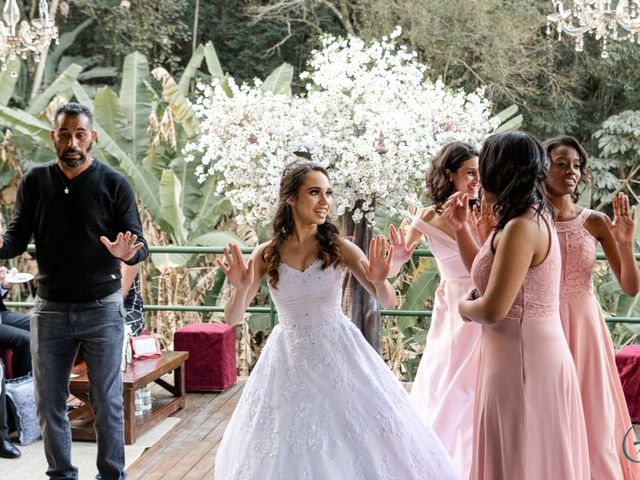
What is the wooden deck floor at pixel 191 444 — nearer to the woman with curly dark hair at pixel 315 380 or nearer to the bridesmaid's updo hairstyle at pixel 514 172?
the woman with curly dark hair at pixel 315 380

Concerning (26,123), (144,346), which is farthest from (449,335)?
(26,123)

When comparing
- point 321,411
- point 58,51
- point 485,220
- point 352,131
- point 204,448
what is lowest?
point 204,448

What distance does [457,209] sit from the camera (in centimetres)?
296

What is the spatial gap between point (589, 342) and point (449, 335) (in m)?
0.71

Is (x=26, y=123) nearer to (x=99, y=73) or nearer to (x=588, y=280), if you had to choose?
(x=99, y=73)

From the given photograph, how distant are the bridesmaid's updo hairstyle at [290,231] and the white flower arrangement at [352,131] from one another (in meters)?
0.98

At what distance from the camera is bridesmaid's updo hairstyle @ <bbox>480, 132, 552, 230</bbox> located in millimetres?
2502

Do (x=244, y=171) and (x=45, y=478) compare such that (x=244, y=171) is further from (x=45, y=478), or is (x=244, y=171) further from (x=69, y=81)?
(x=69, y=81)

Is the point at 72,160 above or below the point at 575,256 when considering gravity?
above

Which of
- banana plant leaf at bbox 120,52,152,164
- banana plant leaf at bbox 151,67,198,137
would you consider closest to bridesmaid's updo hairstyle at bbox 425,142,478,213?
banana plant leaf at bbox 151,67,198,137

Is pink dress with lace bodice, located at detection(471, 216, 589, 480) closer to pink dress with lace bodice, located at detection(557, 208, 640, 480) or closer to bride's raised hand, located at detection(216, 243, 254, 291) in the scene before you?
pink dress with lace bodice, located at detection(557, 208, 640, 480)

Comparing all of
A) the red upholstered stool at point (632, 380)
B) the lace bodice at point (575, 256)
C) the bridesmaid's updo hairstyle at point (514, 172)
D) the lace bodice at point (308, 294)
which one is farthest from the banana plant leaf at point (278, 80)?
the bridesmaid's updo hairstyle at point (514, 172)

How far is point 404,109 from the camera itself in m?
4.54

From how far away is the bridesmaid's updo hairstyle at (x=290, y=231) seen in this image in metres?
3.33
